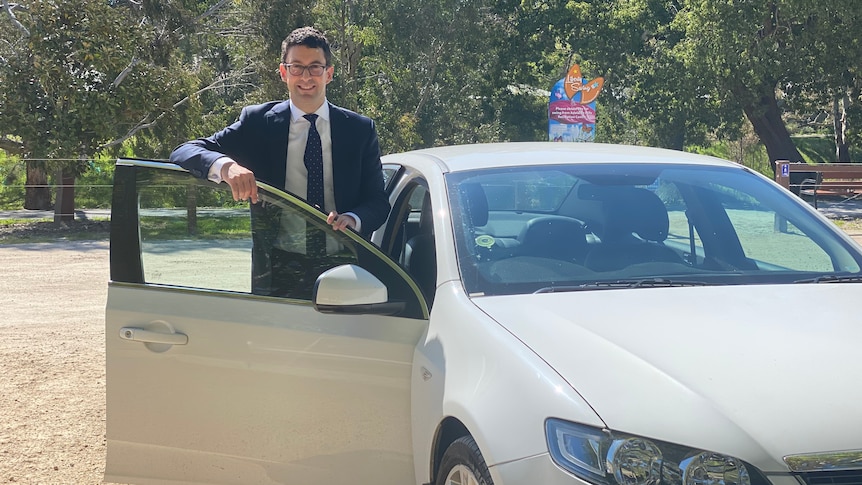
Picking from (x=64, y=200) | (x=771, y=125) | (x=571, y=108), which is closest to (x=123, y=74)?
(x=64, y=200)

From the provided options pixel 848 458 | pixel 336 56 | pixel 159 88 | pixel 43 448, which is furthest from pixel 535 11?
pixel 848 458

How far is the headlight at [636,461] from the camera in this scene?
2139 mm

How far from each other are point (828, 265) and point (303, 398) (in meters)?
2.04

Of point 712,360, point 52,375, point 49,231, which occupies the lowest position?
point 49,231

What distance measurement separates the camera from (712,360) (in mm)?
2426

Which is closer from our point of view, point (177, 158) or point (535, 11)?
point (177, 158)

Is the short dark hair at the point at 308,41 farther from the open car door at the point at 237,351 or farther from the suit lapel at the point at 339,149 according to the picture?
the open car door at the point at 237,351

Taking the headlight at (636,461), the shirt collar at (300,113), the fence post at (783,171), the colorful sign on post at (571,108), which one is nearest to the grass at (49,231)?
the colorful sign on post at (571,108)

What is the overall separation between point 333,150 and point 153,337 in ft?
3.57

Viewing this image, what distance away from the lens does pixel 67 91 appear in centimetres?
1791

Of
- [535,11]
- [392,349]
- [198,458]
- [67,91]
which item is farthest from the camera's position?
[535,11]

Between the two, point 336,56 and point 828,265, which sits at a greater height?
point 336,56

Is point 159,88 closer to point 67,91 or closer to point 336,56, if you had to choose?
point 67,91

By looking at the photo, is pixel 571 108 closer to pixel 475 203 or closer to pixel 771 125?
pixel 771 125
